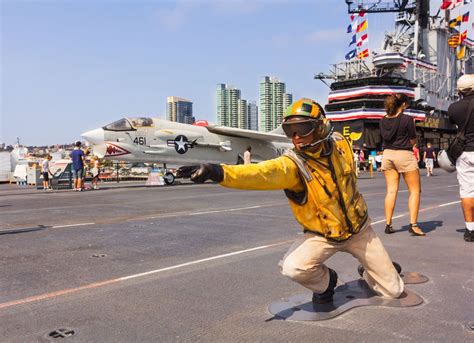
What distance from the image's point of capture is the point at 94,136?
57.9 feet

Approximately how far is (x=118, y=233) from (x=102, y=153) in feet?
39.9

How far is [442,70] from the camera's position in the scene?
156ft

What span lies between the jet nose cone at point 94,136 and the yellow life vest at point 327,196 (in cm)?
1599

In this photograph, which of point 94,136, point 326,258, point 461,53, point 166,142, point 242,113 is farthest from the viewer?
point 242,113

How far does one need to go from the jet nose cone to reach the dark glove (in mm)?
16155

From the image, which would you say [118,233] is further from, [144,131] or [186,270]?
[144,131]

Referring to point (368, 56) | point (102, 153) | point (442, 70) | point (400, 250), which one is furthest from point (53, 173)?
point (442, 70)

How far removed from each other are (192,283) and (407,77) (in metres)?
45.1

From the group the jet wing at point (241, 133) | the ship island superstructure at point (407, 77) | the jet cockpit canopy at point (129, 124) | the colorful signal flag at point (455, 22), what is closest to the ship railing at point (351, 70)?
the ship island superstructure at point (407, 77)

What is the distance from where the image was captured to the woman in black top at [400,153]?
5840 mm

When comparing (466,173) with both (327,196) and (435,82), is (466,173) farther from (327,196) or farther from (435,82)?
(435,82)

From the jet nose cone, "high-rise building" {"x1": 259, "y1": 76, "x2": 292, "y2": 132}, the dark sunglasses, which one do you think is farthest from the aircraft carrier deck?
"high-rise building" {"x1": 259, "y1": 76, "x2": 292, "y2": 132}

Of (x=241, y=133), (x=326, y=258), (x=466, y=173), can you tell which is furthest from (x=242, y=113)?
(x=326, y=258)

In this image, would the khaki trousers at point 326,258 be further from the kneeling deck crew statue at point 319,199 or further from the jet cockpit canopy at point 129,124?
the jet cockpit canopy at point 129,124
